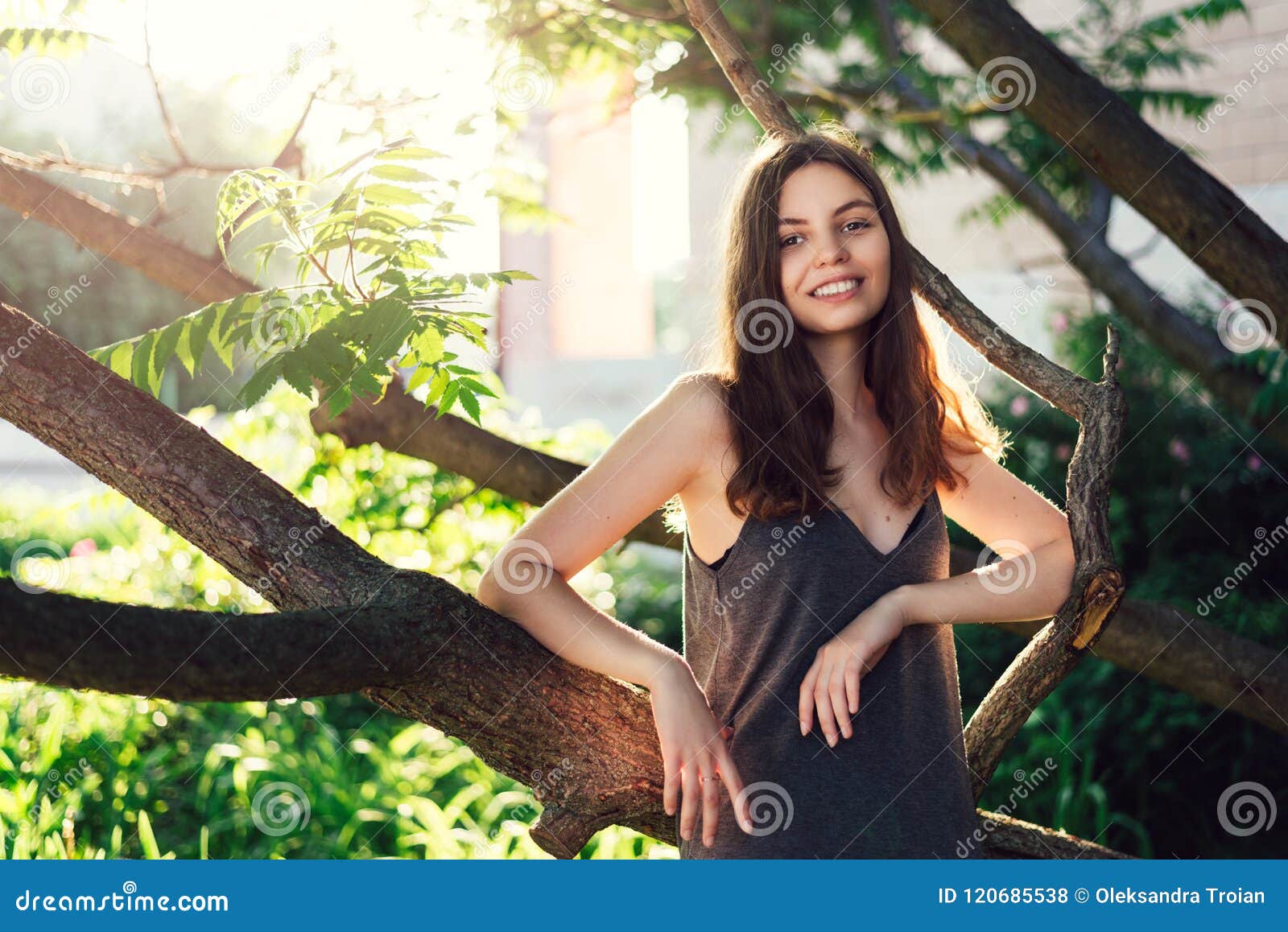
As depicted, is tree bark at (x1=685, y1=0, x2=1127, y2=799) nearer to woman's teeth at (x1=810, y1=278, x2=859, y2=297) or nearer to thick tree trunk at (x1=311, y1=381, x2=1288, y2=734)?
woman's teeth at (x1=810, y1=278, x2=859, y2=297)

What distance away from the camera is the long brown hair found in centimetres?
197

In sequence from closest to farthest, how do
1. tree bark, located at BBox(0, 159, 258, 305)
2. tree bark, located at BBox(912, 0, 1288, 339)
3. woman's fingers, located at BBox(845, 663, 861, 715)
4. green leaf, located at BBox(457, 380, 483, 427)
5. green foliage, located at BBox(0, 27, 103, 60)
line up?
1. woman's fingers, located at BBox(845, 663, 861, 715)
2. green leaf, located at BBox(457, 380, 483, 427)
3. green foliage, located at BBox(0, 27, 103, 60)
4. tree bark, located at BBox(912, 0, 1288, 339)
5. tree bark, located at BBox(0, 159, 258, 305)

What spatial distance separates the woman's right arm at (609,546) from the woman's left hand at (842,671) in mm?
157

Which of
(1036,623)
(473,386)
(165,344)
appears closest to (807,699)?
(473,386)

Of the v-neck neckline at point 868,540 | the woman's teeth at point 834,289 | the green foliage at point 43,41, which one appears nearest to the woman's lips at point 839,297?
the woman's teeth at point 834,289

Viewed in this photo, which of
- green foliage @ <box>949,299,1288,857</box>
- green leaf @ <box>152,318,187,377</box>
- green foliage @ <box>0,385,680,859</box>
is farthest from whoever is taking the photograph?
green foliage @ <box>949,299,1288,857</box>

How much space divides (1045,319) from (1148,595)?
3545mm

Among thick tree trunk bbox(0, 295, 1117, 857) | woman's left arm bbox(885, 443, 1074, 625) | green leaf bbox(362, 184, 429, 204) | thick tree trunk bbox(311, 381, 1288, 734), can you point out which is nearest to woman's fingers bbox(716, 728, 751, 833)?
thick tree trunk bbox(0, 295, 1117, 857)

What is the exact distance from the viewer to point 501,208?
3.95 metres

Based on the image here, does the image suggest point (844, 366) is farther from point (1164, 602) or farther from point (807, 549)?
point (1164, 602)

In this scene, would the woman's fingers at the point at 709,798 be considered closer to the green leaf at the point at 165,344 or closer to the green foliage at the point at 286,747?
the green leaf at the point at 165,344

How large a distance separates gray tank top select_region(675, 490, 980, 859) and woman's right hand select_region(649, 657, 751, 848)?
0.17 feet
